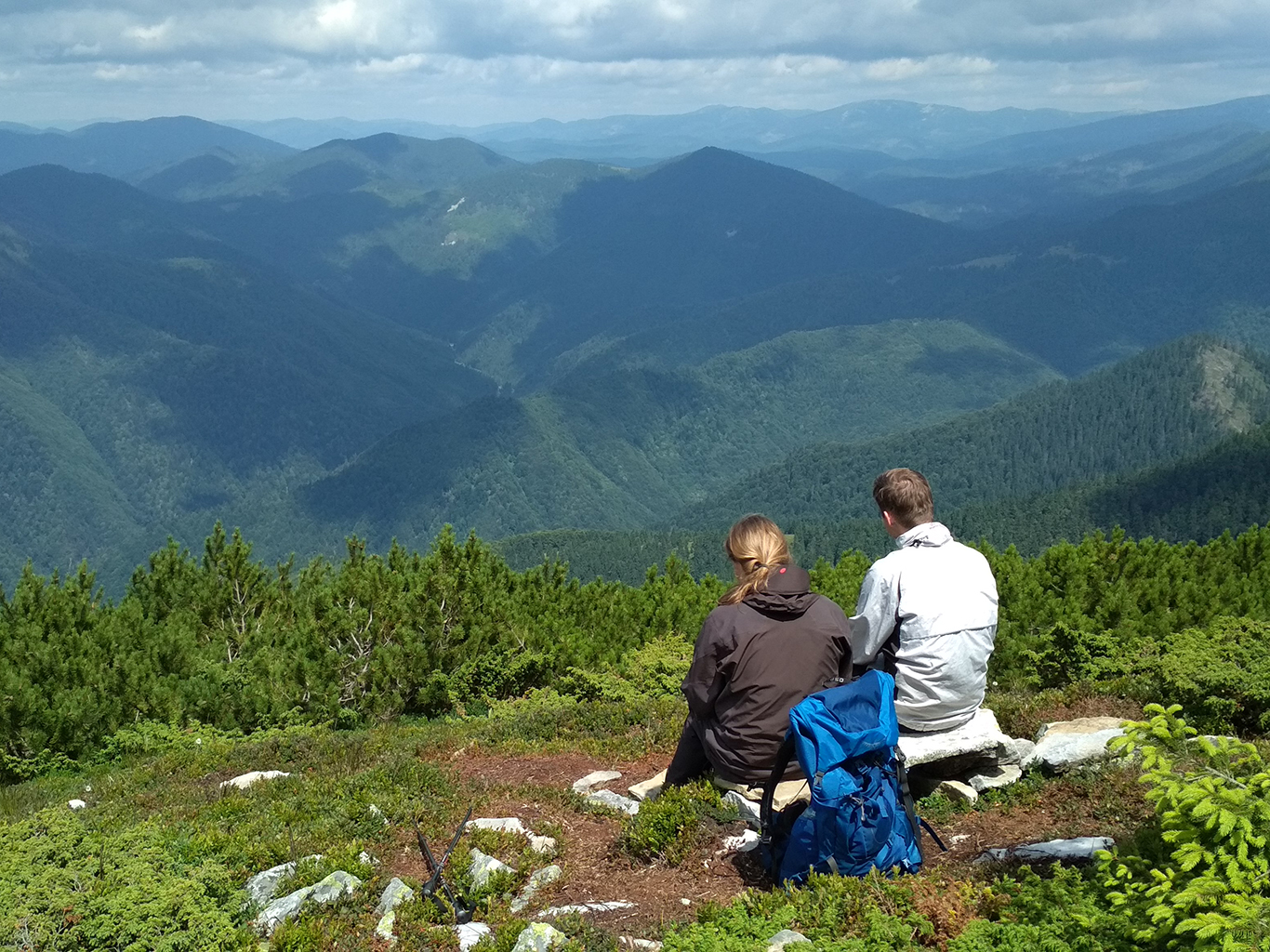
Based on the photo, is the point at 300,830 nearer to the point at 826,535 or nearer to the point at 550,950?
the point at 550,950

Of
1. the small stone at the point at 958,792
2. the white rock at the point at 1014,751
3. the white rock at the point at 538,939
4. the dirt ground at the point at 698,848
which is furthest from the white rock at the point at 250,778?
the white rock at the point at 1014,751

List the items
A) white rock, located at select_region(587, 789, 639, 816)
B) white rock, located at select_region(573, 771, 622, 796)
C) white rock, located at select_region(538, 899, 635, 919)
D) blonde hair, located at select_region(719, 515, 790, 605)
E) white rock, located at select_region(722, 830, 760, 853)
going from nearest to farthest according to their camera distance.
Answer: white rock, located at select_region(538, 899, 635, 919) → white rock, located at select_region(722, 830, 760, 853) → blonde hair, located at select_region(719, 515, 790, 605) → white rock, located at select_region(587, 789, 639, 816) → white rock, located at select_region(573, 771, 622, 796)

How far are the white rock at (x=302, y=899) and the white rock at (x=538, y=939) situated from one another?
1626mm

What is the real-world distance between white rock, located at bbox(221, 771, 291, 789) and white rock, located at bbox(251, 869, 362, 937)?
3711 millimetres

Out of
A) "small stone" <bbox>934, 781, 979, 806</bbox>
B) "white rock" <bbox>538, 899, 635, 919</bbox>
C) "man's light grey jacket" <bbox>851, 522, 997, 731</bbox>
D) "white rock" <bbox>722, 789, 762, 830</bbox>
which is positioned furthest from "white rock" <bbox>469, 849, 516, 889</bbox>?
"small stone" <bbox>934, 781, 979, 806</bbox>

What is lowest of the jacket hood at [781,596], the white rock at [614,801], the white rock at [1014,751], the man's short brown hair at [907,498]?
the white rock at [614,801]

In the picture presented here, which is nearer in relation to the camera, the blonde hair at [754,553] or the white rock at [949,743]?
the blonde hair at [754,553]

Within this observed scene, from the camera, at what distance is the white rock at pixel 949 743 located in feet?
28.0

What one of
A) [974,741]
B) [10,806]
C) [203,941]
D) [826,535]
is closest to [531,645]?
[10,806]

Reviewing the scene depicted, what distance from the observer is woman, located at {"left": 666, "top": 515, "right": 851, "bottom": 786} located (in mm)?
8070

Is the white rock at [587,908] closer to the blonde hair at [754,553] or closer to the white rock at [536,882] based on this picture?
the white rock at [536,882]

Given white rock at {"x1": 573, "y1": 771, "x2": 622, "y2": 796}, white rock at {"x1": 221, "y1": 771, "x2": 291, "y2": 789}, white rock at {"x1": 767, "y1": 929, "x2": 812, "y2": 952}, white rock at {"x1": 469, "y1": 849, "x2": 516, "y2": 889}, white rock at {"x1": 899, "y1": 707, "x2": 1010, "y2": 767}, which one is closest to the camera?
white rock at {"x1": 767, "y1": 929, "x2": 812, "y2": 952}

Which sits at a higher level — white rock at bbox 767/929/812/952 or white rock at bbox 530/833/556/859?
white rock at bbox 767/929/812/952

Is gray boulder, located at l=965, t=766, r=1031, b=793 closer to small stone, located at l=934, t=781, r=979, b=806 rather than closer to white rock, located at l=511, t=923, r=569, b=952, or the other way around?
small stone, located at l=934, t=781, r=979, b=806
